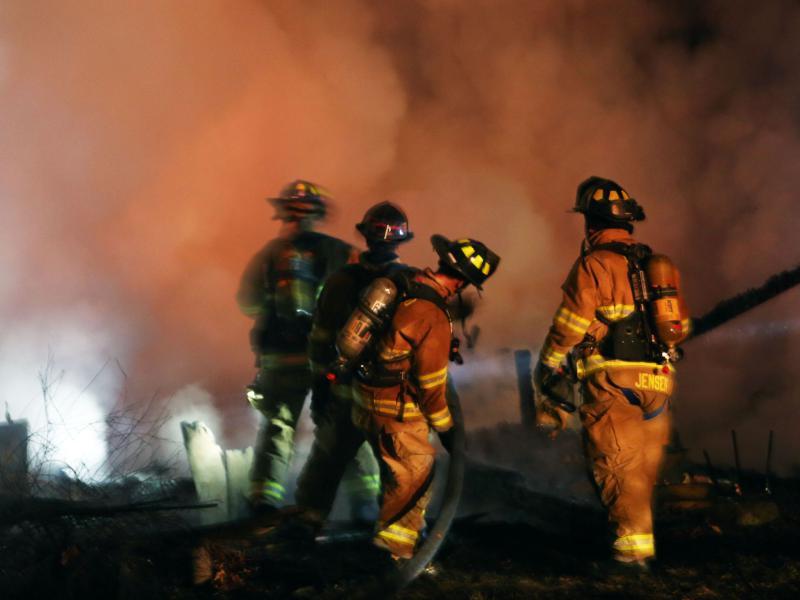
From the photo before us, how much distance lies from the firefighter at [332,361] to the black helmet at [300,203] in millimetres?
550

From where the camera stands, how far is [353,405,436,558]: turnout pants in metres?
3.61

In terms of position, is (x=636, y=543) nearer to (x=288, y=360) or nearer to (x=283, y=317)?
(x=288, y=360)

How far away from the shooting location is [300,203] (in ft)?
15.6

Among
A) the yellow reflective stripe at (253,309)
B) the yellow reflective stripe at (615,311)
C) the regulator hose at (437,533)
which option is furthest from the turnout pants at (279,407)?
the yellow reflective stripe at (615,311)

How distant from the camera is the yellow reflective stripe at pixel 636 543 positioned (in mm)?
3564

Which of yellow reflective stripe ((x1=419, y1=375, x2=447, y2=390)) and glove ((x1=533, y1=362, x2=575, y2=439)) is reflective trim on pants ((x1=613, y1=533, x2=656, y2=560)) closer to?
glove ((x1=533, y1=362, x2=575, y2=439))

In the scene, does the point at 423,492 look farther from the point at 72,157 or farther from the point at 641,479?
the point at 72,157

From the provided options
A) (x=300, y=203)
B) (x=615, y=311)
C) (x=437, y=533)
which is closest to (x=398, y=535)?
→ (x=437, y=533)

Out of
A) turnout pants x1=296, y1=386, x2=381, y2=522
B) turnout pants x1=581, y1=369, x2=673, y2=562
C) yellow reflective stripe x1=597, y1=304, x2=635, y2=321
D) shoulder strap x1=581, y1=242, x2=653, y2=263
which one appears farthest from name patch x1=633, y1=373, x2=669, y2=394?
turnout pants x1=296, y1=386, x2=381, y2=522

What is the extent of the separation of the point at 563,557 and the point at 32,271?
7257 mm

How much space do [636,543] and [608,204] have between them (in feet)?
5.79

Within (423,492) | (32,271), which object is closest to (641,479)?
(423,492)

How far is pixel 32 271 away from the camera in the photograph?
8.60 meters

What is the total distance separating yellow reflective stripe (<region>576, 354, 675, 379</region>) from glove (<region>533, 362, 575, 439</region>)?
0.33 feet
